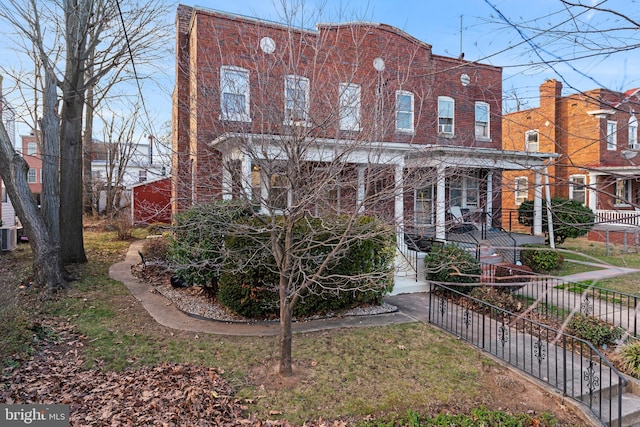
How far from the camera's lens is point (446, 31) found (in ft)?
13.6

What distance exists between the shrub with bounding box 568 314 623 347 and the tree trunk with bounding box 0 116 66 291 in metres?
10.8

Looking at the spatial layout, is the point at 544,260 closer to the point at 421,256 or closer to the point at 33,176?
the point at 421,256

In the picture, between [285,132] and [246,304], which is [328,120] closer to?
[285,132]

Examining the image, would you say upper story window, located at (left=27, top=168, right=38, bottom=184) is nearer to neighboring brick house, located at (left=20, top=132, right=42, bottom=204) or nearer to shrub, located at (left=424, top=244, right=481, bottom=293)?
neighboring brick house, located at (left=20, top=132, right=42, bottom=204)

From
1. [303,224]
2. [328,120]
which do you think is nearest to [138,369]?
[303,224]

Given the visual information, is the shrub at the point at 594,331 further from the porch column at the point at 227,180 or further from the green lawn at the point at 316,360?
the porch column at the point at 227,180

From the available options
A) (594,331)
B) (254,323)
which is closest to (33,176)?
(254,323)

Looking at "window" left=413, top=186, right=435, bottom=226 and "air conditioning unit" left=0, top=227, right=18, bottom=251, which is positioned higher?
"window" left=413, top=186, right=435, bottom=226

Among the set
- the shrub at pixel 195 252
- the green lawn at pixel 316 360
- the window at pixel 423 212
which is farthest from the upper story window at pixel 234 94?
the green lawn at pixel 316 360

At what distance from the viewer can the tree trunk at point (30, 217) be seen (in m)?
9.17

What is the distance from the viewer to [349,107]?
5418 mm

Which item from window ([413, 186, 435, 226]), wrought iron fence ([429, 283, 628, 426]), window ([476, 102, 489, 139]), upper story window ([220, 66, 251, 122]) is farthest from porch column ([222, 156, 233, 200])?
window ([476, 102, 489, 139])

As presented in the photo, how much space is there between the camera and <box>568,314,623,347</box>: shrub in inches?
270

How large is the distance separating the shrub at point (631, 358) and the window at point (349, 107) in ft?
17.6
